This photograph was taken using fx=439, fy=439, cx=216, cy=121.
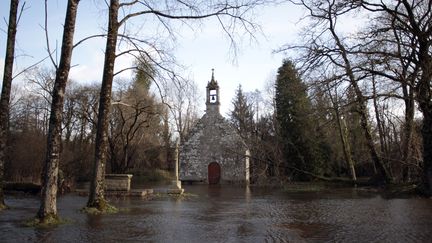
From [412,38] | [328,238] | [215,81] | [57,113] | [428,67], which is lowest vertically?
[328,238]

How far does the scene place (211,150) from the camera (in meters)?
42.1

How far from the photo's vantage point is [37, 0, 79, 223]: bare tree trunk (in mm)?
9789

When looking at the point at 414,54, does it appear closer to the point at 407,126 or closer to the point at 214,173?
the point at 407,126

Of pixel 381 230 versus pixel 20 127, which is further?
pixel 20 127

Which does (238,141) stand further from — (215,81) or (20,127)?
(20,127)

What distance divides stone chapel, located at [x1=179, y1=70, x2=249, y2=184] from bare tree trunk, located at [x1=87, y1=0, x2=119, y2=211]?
27.3 m

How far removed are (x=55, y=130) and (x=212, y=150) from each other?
1268 inches

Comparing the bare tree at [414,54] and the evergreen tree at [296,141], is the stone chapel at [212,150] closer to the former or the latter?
the evergreen tree at [296,141]

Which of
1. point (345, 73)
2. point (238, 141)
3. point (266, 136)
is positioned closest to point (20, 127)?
point (238, 141)

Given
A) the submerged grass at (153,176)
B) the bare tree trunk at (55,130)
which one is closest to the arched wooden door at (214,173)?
the submerged grass at (153,176)

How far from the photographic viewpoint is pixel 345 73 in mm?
18734

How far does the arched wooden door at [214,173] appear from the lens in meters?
41.2

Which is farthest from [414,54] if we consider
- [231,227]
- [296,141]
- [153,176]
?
[153,176]

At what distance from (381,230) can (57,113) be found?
7.64m
